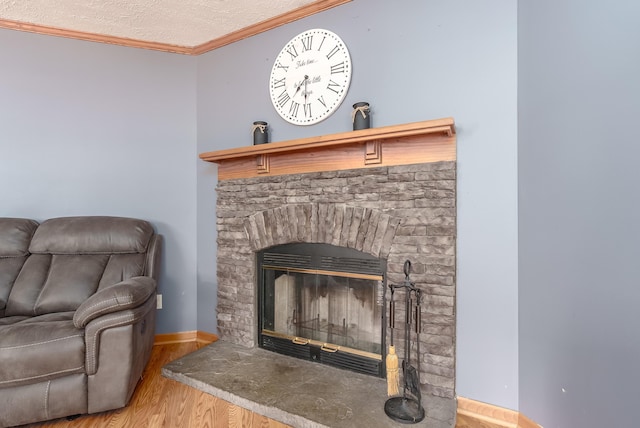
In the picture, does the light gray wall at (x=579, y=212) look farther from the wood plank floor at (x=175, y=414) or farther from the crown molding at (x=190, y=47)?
the crown molding at (x=190, y=47)

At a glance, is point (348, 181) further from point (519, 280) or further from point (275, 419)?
point (275, 419)

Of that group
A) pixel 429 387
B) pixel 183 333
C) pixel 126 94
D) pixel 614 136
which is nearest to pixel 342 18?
pixel 614 136

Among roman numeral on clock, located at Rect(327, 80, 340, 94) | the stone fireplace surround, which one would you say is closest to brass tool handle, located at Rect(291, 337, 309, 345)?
the stone fireplace surround

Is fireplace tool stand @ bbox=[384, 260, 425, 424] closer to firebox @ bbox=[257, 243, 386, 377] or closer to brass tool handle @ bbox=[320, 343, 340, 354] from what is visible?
firebox @ bbox=[257, 243, 386, 377]

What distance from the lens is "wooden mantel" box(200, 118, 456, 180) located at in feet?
5.69

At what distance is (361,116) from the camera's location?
1.89 metres

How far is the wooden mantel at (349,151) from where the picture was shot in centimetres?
173

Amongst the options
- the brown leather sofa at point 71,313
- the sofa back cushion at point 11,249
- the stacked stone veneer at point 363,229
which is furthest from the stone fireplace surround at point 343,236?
the sofa back cushion at point 11,249

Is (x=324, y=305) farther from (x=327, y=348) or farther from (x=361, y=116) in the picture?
(x=361, y=116)

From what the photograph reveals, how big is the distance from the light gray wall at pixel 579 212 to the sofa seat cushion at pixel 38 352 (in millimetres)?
2165

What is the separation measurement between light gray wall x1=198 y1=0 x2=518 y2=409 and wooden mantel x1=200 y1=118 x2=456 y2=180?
0.14 metres

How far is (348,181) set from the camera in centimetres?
201

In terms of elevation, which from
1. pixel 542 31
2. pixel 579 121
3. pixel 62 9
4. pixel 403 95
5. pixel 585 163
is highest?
pixel 62 9

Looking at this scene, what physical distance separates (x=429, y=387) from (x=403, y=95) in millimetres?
1638
